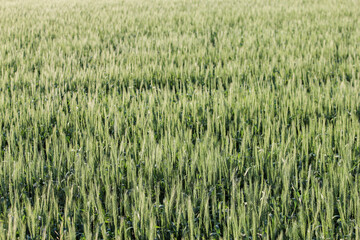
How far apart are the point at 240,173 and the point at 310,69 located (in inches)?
72.8

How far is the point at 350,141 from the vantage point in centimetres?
149

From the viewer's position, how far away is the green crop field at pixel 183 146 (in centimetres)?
106

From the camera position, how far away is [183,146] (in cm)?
147

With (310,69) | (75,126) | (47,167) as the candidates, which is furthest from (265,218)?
(310,69)

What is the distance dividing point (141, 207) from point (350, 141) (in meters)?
1.03

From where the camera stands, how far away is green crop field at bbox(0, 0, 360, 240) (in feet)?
3.47

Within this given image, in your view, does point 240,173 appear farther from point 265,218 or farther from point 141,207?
point 141,207

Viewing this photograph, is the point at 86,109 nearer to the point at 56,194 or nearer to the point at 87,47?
the point at 56,194

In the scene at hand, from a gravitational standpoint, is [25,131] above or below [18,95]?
below

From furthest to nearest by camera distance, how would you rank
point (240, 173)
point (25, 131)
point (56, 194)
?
1. point (25, 131)
2. point (240, 173)
3. point (56, 194)

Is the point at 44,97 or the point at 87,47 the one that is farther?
the point at 87,47

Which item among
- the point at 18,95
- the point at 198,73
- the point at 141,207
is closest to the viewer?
the point at 141,207

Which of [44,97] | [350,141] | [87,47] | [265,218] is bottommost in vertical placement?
[265,218]

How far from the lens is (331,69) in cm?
276
